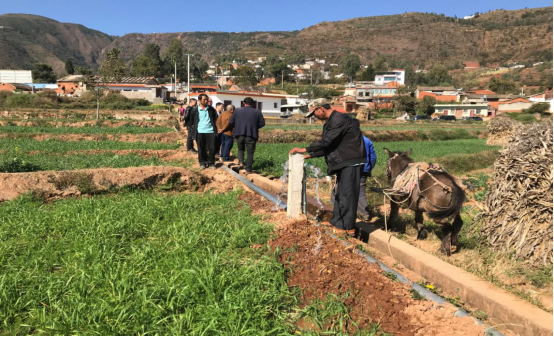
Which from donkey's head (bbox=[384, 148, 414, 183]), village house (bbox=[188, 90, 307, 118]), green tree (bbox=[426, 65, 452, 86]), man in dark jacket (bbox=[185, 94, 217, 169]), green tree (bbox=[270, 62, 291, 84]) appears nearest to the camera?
donkey's head (bbox=[384, 148, 414, 183])

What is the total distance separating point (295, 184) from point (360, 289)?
78.6 inches

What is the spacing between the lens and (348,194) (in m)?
5.14

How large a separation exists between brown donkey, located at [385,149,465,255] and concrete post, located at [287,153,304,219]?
151cm

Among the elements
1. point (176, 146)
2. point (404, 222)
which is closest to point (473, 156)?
point (404, 222)

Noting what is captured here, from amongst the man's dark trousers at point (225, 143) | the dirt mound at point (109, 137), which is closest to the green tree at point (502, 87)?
the dirt mound at point (109, 137)

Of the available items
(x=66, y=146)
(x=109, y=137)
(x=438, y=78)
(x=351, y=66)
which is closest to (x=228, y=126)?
(x=66, y=146)

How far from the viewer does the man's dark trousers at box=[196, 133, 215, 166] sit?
937 cm

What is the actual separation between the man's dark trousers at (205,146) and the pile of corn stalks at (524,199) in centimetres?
648

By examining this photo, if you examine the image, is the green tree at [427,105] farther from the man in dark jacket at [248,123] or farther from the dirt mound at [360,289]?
the dirt mound at [360,289]

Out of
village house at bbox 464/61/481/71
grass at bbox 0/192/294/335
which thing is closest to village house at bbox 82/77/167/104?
grass at bbox 0/192/294/335

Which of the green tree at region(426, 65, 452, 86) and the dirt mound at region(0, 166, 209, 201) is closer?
the dirt mound at region(0, 166, 209, 201)

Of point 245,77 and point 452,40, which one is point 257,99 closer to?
point 245,77

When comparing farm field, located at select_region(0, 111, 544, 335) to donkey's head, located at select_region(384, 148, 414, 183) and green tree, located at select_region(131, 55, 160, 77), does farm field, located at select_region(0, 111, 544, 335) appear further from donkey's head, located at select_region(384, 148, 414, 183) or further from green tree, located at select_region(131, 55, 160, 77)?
green tree, located at select_region(131, 55, 160, 77)

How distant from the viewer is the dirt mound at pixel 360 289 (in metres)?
3.10
